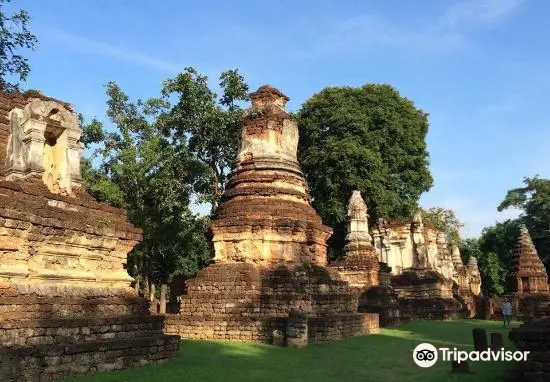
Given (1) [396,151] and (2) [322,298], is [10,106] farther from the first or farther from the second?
(1) [396,151]

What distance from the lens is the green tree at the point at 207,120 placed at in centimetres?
2483

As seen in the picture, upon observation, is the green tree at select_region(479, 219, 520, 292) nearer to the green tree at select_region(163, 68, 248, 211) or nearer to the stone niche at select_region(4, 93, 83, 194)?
the green tree at select_region(163, 68, 248, 211)

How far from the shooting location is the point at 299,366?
943 cm

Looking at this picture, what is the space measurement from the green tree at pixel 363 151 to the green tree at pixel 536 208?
1505 centimetres

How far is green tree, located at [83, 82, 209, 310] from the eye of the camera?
76.0 feet

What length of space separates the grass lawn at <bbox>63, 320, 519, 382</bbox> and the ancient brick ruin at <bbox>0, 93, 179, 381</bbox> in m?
0.52

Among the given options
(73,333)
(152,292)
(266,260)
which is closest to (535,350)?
(73,333)

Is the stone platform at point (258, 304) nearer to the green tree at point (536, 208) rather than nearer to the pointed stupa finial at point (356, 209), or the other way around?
the pointed stupa finial at point (356, 209)

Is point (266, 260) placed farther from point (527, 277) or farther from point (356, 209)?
point (527, 277)

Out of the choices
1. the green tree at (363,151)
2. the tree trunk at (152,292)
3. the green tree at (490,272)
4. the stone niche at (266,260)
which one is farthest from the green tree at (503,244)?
the stone niche at (266,260)

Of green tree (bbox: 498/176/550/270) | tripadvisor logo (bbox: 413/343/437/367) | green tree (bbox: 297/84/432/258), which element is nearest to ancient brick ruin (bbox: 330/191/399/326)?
tripadvisor logo (bbox: 413/343/437/367)

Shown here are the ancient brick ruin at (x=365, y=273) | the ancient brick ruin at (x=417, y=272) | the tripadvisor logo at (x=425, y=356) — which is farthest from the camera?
the ancient brick ruin at (x=417, y=272)

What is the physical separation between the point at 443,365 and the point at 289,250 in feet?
20.6

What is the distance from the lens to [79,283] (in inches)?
355
